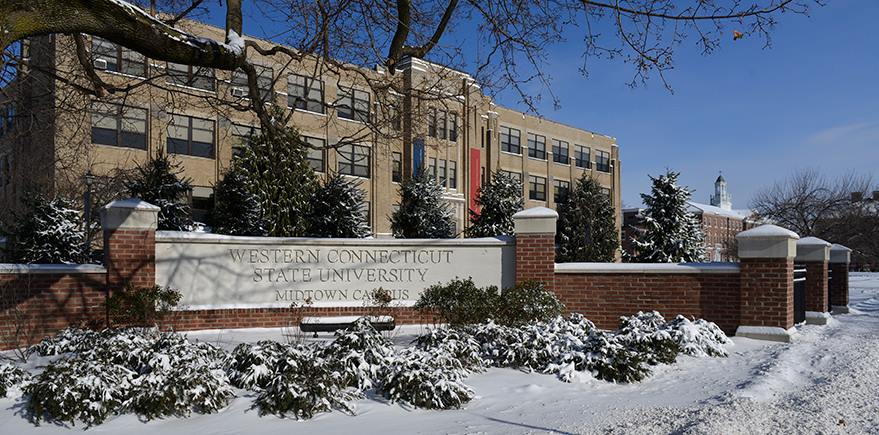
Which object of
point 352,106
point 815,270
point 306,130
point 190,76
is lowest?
point 815,270

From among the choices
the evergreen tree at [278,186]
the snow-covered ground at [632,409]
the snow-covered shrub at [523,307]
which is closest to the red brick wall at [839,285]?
the snow-covered ground at [632,409]

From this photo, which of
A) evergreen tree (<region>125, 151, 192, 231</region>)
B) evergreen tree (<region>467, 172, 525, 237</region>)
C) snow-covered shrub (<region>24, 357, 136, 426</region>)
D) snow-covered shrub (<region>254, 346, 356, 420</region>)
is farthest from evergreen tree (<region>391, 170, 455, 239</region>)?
snow-covered shrub (<region>24, 357, 136, 426</region>)

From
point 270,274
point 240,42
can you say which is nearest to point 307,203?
point 270,274

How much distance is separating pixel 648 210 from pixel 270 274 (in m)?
16.0

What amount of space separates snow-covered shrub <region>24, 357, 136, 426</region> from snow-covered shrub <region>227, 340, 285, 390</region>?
100 centimetres

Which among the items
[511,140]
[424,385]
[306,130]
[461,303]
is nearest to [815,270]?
[461,303]

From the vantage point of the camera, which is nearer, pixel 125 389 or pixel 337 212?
pixel 125 389

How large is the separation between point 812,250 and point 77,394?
1372 cm

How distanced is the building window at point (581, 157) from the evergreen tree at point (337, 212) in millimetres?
33212

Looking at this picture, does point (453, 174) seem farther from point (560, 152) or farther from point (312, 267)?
point (312, 267)

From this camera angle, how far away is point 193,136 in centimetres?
2891

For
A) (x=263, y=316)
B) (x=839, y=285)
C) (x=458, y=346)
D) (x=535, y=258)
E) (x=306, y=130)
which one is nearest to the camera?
(x=458, y=346)

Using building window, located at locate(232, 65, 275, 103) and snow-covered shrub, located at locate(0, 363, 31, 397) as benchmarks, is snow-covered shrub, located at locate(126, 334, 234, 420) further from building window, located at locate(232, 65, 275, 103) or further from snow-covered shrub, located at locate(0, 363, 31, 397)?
building window, located at locate(232, 65, 275, 103)

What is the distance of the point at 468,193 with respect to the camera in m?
40.1
